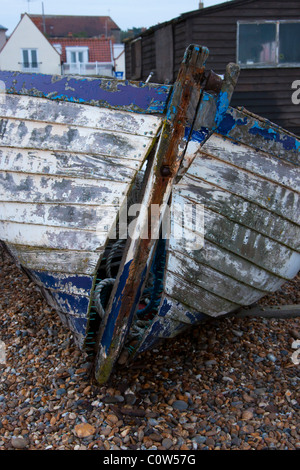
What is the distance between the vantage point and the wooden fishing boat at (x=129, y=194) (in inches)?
105

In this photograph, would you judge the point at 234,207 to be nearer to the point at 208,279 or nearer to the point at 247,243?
the point at 247,243

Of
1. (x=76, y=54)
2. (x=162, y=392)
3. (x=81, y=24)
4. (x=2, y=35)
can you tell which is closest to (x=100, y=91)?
(x=162, y=392)

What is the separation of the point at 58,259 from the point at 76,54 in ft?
108

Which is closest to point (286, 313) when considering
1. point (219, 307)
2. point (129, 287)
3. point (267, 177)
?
point (219, 307)

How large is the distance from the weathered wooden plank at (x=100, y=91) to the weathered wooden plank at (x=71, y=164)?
311 millimetres

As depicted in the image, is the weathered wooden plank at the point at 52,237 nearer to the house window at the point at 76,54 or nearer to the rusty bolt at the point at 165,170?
the rusty bolt at the point at 165,170

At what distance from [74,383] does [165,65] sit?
9.73 m

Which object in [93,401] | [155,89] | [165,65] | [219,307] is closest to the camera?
[155,89]

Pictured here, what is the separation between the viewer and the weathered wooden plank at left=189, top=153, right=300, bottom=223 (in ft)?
8.98

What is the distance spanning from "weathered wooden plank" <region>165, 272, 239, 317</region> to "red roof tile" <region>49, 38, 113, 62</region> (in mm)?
32837

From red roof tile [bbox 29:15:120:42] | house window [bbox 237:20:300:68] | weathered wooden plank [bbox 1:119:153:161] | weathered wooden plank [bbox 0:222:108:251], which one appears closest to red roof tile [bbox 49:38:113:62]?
red roof tile [bbox 29:15:120:42]

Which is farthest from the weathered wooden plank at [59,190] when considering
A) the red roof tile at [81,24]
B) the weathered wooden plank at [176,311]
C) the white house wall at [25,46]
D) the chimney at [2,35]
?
Answer: the red roof tile at [81,24]

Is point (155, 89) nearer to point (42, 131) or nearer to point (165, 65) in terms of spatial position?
point (42, 131)

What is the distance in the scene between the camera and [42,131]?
2.85m
